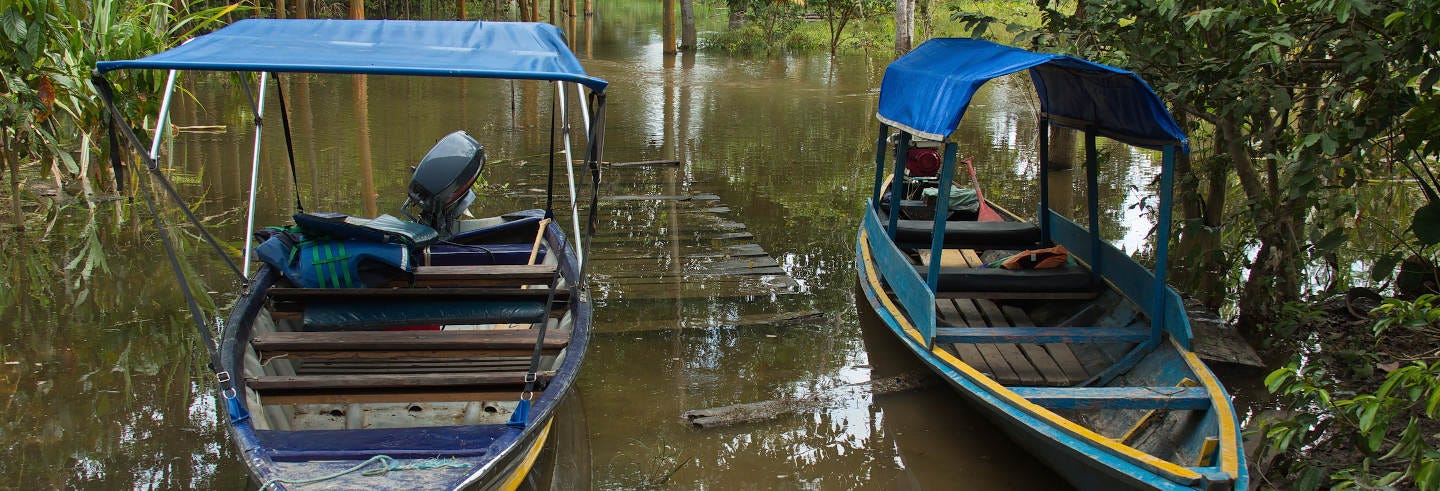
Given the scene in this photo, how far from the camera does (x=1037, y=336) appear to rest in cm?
495

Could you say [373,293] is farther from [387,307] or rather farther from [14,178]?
[14,178]

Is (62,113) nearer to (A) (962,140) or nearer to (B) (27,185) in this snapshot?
(B) (27,185)

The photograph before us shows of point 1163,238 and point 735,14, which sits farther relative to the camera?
point 735,14

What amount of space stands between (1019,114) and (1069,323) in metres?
9.88

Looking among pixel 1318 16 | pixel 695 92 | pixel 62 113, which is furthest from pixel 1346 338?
pixel 695 92

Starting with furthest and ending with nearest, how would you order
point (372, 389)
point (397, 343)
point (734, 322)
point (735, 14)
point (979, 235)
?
point (735, 14) < point (734, 322) < point (979, 235) < point (397, 343) < point (372, 389)

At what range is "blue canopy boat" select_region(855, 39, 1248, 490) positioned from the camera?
3.96 meters

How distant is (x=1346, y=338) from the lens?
17.5ft

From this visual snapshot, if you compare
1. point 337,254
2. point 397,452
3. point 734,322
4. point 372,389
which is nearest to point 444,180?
point 337,254

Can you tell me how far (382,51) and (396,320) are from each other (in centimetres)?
126

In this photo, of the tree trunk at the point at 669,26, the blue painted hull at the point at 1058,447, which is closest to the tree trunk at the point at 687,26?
the tree trunk at the point at 669,26

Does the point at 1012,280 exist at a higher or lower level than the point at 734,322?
higher

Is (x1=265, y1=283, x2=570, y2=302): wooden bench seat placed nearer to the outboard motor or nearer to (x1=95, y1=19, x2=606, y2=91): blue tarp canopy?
the outboard motor

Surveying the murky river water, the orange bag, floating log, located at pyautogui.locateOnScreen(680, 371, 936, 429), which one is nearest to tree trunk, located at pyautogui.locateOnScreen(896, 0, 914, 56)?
the murky river water
